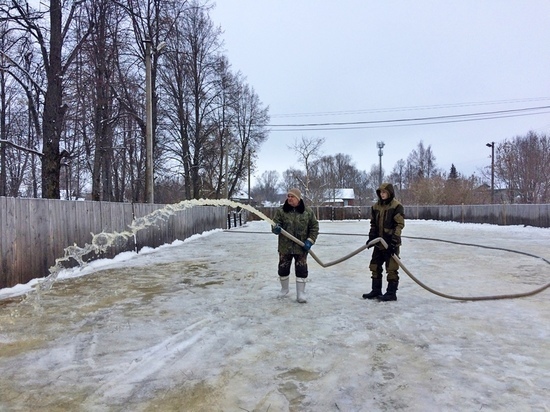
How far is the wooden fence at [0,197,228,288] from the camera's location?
7.14 m

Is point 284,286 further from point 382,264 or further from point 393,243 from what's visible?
point 393,243

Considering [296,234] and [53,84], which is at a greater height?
[53,84]

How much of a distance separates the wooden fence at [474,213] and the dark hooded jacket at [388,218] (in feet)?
74.3

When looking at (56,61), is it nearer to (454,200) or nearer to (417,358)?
(417,358)

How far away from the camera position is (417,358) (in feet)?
12.6

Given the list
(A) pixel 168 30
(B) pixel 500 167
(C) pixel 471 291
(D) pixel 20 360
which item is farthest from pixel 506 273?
(B) pixel 500 167

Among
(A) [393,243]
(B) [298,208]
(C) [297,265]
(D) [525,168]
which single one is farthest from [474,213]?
(C) [297,265]

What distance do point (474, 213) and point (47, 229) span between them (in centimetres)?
3174

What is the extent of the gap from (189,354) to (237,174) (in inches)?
1383

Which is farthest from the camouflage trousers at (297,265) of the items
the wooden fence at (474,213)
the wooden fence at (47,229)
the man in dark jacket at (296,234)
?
the wooden fence at (474,213)

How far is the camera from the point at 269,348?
4.13 metres

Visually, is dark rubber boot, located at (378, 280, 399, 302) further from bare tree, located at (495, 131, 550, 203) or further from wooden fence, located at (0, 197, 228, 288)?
bare tree, located at (495, 131, 550, 203)

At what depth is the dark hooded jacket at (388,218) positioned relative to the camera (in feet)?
19.7

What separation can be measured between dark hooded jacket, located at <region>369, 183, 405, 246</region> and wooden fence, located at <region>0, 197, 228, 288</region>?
6214 mm
